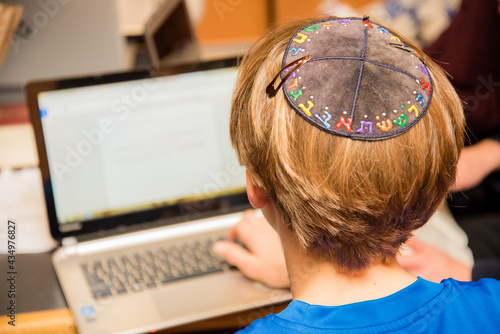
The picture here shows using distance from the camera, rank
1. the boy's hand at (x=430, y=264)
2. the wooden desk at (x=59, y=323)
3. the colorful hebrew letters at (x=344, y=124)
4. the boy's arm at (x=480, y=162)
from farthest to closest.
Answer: the boy's arm at (x=480, y=162) → the boy's hand at (x=430, y=264) → the wooden desk at (x=59, y=323) → the colorful hebrew letters at (x=344, y=124)

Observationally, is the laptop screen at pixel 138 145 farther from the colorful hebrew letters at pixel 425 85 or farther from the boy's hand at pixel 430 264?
the colorful hebrew letters at pixel 425 85

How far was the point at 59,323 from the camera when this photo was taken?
77 cm

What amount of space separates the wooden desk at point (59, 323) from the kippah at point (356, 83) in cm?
41

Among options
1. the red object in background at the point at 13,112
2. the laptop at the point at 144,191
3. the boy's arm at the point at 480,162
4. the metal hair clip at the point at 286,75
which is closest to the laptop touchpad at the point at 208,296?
the laptop at the point at 144,191

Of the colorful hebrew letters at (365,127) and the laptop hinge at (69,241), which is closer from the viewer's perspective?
the colorful hebrew letters at (365,127)

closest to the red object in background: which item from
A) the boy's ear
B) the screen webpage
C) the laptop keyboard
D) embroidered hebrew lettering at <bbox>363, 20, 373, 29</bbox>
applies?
the screen webpage

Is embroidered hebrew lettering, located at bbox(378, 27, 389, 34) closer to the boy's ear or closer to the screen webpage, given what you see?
the boy's ear

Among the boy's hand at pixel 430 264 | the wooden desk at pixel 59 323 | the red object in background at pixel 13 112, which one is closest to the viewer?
the wooden desk at pixel 59 323

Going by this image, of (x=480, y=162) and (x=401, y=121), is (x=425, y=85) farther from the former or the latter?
(x=480, y=162)

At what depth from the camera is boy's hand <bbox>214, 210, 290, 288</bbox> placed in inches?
33.2

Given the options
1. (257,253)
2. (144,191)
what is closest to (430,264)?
(257,253)

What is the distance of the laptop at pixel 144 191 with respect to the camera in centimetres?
82

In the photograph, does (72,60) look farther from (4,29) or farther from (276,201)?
(276,201)

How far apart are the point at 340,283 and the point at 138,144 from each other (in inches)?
20.5
